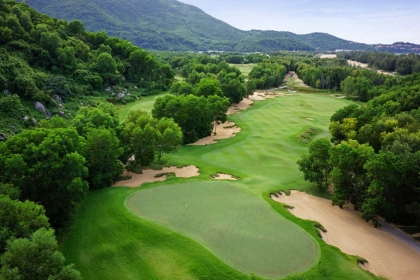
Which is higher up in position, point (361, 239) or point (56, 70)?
point (56, 70)

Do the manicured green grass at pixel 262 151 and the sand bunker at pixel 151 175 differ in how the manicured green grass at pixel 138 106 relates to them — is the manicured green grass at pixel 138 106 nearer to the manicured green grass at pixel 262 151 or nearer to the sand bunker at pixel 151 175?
the manicured green grass at pixel 262 151

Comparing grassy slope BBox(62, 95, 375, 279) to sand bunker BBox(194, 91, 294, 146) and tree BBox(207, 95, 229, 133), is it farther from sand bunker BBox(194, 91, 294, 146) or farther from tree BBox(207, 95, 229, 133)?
tree BBox(207, 95, 229, 133)

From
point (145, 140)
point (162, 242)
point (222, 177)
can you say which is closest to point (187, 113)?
point (145, 140)

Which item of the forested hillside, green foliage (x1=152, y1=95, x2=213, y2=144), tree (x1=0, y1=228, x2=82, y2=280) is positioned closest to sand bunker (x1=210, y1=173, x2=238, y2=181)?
green foliage (x1=152, y1=95, x2=213, y2=144)

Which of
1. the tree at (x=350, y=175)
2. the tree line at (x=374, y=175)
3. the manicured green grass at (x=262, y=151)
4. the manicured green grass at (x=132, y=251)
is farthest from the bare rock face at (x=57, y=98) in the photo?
the tree at (x=350, y=175)

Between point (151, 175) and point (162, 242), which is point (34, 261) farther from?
point (151, 175)
